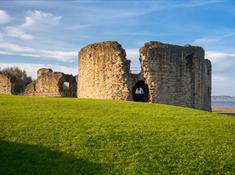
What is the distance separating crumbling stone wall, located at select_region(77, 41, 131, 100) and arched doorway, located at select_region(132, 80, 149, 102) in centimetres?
199

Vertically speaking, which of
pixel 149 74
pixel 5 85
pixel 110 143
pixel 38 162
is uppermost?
pixel 149 74

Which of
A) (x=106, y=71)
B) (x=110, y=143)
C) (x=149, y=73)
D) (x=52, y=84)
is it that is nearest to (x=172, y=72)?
(x=149, y=73)

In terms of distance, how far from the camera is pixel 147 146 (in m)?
17.2

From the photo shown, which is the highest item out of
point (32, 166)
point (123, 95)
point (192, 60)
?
point (192, 60)

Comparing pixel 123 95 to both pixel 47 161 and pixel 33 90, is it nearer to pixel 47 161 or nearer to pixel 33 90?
pixel 33 90

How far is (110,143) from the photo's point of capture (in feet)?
56.8

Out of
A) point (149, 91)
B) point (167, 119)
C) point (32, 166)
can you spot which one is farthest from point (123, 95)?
point (32, 166)

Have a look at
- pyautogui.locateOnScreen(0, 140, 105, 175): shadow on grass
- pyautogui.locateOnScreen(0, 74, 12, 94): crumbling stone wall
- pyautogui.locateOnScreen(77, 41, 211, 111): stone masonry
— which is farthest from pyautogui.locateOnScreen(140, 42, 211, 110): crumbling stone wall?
pyautogui.locateOnScreen(0, 74, 12, 94): crumbling stone wall

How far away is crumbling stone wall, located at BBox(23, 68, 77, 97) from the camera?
45.1 m

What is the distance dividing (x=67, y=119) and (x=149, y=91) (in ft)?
49.4

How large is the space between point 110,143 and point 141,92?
76.8 ft

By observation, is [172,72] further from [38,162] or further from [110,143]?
[38,162]

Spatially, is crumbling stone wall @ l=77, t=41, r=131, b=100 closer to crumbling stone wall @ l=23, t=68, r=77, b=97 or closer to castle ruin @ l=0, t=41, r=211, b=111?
castle ruin @ l=0, t=41, r=211, b=111

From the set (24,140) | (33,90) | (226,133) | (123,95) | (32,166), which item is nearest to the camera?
(32,166)
